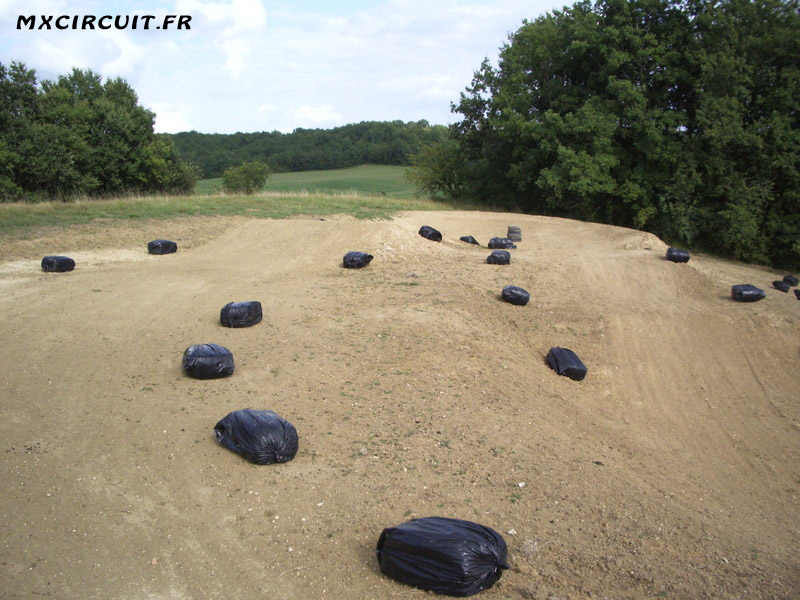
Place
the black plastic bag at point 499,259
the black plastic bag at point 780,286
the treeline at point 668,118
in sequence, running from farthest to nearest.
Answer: the treeline at point 668,118 → the black plastic bag at point 780,286 → the black plastic bag at point 499,259

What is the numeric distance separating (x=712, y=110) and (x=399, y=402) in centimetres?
1956

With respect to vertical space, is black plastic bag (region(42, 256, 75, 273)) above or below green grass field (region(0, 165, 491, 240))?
below

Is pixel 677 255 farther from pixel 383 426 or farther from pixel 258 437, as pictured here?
pixel 258 437

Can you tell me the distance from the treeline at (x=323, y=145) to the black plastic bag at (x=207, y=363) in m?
64.6

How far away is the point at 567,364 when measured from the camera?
29.6 ft

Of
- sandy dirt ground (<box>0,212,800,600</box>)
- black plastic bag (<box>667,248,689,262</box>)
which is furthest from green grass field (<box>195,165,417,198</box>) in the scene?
sandy dirt ground (<box>0,212,800,600</box>)

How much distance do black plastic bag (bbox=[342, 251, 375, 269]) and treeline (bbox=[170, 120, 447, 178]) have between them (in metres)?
59.2

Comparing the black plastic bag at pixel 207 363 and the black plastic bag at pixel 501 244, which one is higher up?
the black plastic bag at pixel 501 244

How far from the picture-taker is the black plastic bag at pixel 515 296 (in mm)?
11000

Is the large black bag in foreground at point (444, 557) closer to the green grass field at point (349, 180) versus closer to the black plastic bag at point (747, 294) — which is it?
the black plastic bag at point (747, 294)

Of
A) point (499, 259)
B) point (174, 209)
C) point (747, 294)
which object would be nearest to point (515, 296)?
point (499, 259)

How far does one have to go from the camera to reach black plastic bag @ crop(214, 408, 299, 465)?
5258 millimetres

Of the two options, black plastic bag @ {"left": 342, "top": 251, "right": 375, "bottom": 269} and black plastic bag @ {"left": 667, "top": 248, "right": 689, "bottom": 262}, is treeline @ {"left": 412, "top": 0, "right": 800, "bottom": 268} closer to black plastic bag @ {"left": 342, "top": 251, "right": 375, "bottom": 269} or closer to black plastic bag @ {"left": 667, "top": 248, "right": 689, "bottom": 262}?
black plastic bag @ {"left": 667, "top": 248, "right": 689, "bottom": 262}

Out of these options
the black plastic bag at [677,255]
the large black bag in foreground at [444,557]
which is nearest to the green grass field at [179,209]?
the black plastic bag at [677,255]
